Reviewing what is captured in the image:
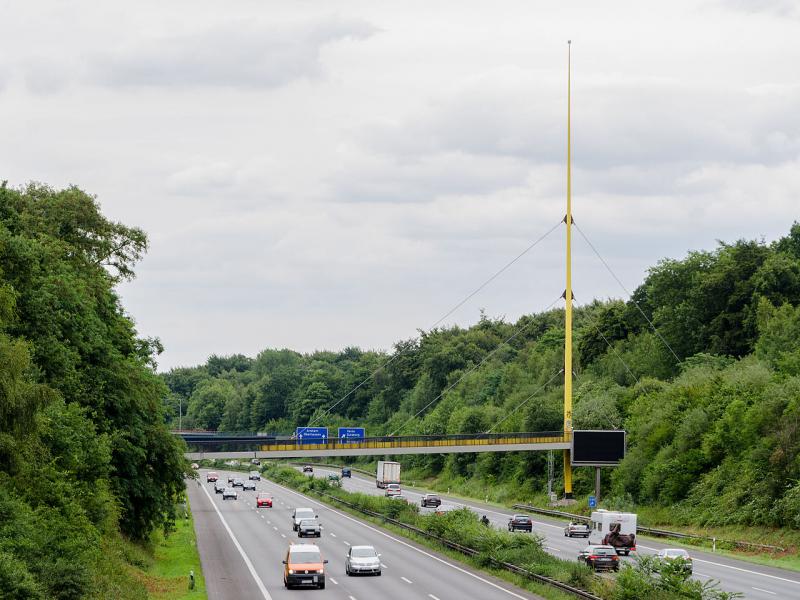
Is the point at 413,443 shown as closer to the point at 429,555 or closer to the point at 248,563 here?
the point at 429,555

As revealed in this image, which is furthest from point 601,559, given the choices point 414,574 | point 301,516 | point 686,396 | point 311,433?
point 311,433

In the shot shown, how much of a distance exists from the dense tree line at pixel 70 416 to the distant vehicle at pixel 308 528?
11.6 m

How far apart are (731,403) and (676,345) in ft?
110

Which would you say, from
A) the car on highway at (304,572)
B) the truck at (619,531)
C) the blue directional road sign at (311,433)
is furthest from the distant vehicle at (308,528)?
the blue directional road sign at (311,433)

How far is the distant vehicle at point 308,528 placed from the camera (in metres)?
71.1

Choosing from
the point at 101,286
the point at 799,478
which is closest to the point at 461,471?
the point at 799,478

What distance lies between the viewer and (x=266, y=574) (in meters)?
50.8

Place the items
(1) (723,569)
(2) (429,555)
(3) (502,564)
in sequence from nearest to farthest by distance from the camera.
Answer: (3) (502,564) < (1) (723,569) < (2) (429,555)

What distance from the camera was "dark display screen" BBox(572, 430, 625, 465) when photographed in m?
91.6

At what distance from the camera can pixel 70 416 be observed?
45.6m

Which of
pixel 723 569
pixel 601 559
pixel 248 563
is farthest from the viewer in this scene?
pixel 248 563

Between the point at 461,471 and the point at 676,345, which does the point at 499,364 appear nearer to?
the point at 461,471

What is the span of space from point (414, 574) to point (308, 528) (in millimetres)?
21410

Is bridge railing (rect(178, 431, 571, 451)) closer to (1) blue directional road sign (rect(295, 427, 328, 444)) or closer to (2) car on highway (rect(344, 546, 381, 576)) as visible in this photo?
(1) blue directional road sign (rect(295, 427, 328, 444))
